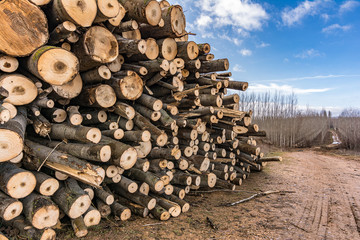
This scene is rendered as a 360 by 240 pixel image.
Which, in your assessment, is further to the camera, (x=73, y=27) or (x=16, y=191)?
(x=73, y=27)

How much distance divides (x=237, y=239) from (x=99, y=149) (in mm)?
2260

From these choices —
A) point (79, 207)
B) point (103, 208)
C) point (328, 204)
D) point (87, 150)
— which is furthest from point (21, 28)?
point (328, 204)

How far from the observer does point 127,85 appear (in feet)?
12.0

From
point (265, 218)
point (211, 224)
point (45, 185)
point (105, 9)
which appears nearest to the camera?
point (45, 185)

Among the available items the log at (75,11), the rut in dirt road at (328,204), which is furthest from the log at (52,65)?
the rut in dirt road at (328,204)

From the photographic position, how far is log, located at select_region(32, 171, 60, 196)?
2834 millimetres

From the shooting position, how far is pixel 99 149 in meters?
2.95

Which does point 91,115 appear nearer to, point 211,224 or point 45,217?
point 45,217

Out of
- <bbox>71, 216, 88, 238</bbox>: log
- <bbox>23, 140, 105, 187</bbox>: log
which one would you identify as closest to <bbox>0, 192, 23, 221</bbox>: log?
<bbox>23, 140, 105, 187</bbox>: log

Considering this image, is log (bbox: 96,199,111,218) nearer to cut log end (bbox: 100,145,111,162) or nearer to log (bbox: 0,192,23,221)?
cut log end (bbox: 100,145,111,162)

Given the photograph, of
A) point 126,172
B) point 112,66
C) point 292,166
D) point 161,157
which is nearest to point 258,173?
point 292,166

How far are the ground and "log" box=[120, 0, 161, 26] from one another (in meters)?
3.18

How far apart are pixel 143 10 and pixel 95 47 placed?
101cm

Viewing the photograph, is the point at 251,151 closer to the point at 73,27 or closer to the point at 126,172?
the point at 126,172
